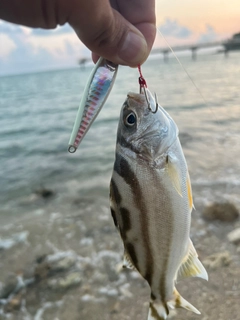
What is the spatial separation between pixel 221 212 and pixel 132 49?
3.67 m

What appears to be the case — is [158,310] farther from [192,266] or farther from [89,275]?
[89,275]

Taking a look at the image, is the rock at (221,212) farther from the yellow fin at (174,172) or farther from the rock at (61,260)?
the yellow fin at (174,172)

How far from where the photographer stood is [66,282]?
417 cm

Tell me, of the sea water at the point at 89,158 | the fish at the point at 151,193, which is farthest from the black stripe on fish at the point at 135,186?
the sea water at the point at 89,158

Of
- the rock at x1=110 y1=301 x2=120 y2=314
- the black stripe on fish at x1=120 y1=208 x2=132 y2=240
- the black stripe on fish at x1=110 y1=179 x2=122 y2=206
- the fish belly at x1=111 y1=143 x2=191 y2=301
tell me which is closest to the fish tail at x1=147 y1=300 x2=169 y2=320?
the fish belly at x1=111 y1=143 x2=191 y2=301

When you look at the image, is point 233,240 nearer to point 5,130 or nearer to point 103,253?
point 103,253

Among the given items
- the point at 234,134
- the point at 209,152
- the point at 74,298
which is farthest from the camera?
the point at 234,134

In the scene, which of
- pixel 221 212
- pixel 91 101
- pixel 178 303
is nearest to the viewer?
pixel 91 101

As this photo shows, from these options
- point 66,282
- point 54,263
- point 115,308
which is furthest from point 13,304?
point 115,308

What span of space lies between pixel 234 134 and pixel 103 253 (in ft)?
19.7

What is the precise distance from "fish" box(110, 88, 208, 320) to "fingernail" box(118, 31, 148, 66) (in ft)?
0.80

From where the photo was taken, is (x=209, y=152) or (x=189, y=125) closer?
(x=209, y=152)

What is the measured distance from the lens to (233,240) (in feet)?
14.6

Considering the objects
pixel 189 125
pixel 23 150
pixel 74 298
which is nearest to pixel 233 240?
pixel 74 298
